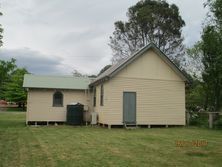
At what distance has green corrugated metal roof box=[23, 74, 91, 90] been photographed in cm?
2478

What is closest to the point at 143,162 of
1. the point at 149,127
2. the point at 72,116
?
the point at 149,127

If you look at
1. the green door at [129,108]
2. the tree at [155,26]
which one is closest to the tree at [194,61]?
the tree at [155,26]

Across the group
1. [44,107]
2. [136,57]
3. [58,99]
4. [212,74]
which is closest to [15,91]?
[58,99]

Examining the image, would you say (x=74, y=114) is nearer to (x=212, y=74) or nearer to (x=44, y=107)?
(x=44, y=107)

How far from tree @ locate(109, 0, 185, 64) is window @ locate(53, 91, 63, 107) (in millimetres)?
17520

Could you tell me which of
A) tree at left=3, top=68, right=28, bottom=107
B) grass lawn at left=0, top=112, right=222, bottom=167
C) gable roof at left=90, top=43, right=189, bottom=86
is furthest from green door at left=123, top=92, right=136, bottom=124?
tree at left=3, top=68, right=28, bottom=107

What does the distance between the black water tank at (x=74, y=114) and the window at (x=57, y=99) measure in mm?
1018

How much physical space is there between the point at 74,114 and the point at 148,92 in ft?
17.7

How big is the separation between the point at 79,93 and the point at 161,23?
1809 cm

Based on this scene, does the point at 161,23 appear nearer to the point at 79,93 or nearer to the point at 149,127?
the point at 79,93

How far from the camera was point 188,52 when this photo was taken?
36.5m

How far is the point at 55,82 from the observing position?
2588cm

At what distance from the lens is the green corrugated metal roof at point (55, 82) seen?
24.8 metres

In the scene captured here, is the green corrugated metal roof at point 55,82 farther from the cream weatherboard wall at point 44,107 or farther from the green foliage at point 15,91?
the green foliage at point 15,91
